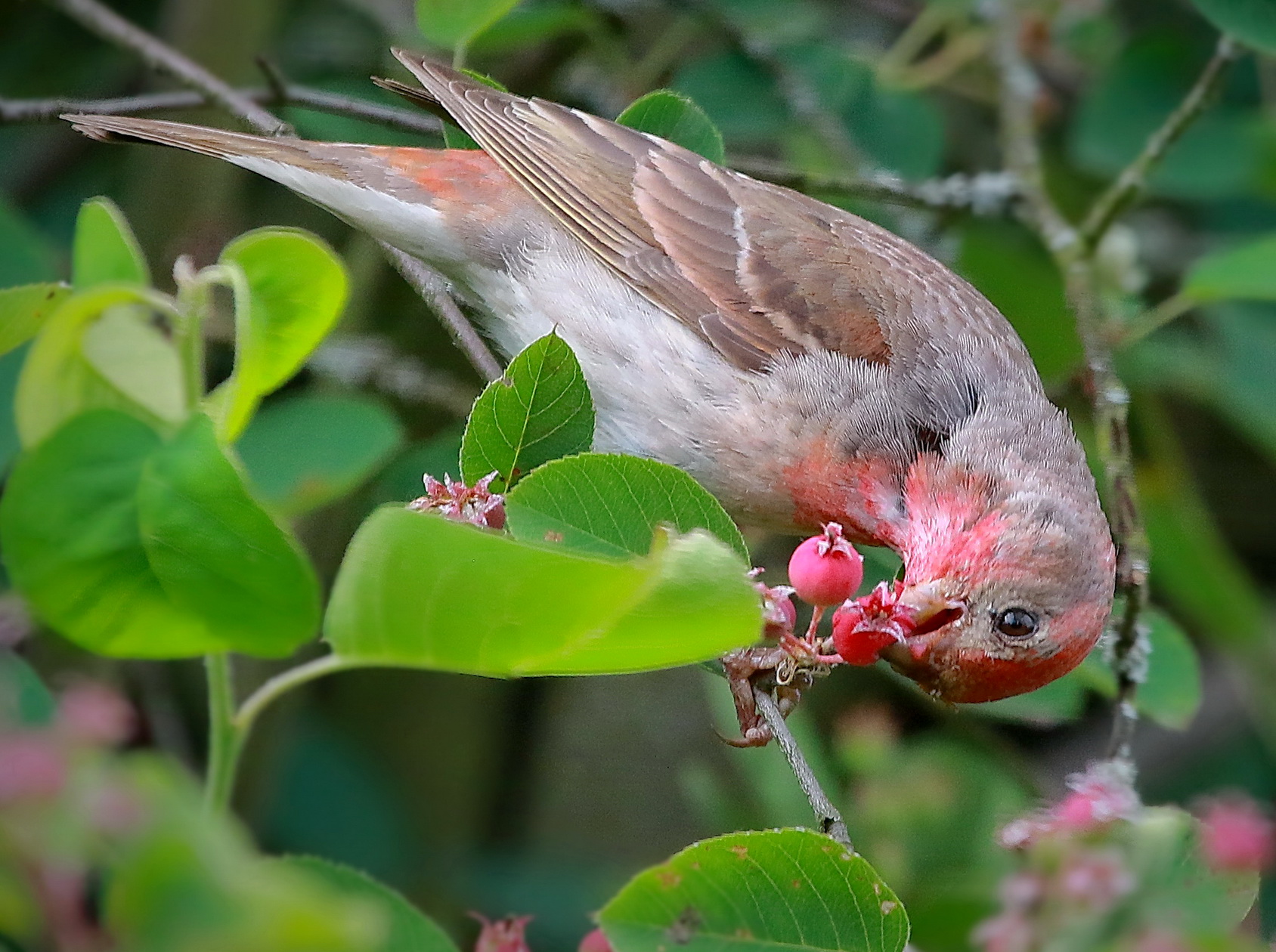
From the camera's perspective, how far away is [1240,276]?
3.88m

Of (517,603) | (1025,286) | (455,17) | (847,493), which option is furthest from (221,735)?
(1025,286)

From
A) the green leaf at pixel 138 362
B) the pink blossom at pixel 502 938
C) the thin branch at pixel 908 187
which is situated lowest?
the pink blossom at pixel 502 938

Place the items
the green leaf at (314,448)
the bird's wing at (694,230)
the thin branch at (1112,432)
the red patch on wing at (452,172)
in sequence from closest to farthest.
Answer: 1. the thin branch at (1112,432)
2. the green leaf at (314,448)
3. the bird's wing at (694,230)
4. the red patch on wing at (452,172)

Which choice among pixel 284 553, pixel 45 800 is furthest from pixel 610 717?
pixel 45 800

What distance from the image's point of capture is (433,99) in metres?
3.81

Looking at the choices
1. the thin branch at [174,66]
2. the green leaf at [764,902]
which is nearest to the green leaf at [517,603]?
the green leaf at [764,902]

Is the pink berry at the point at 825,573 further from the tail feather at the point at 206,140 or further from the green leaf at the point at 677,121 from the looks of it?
the tail feather at the point at 206,140

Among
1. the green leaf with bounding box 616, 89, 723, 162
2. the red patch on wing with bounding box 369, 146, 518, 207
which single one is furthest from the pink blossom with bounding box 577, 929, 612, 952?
the red patch on wing with bounding box 369, 146, 518, 207

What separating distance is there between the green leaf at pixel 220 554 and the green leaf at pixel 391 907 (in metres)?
0.42

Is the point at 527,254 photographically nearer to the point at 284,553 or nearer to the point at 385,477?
the point at 385,477

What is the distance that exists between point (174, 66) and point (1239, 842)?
322 cm

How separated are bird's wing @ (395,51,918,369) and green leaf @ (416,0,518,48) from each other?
259 millimetres

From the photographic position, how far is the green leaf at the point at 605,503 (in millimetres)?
2145

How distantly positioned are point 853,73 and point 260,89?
1969 mm
